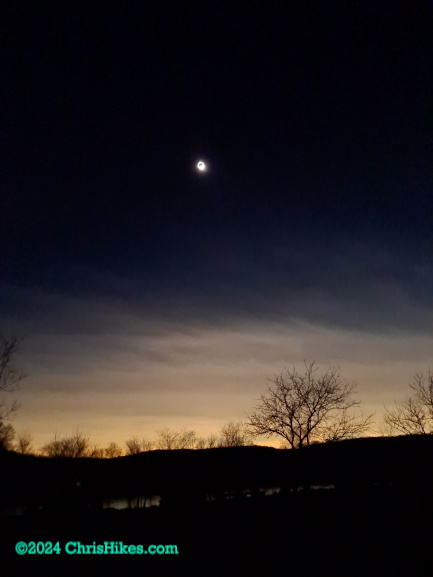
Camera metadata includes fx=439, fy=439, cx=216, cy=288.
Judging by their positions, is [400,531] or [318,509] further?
[318,509]

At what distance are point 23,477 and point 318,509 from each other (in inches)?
793

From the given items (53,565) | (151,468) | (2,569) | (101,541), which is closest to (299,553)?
(101,541)

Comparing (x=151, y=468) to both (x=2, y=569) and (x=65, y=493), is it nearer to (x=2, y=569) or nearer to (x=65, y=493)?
(x=65, y=493)

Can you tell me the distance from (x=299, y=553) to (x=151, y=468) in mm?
18960

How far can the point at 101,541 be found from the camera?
13.8 m

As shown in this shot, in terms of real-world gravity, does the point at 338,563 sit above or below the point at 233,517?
below

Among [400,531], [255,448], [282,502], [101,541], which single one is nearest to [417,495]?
[400,531]

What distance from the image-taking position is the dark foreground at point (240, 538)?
12.7 metres

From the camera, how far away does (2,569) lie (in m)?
12.6

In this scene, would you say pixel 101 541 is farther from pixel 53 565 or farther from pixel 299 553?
pixel 299 553

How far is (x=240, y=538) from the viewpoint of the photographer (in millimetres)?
13750

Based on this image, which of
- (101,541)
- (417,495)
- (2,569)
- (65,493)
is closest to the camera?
(2,569)

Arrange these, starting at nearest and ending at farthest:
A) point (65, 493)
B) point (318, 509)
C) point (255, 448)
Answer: point (318, 509), point (65, 493), point (255, 448)

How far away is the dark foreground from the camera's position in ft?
41.6
